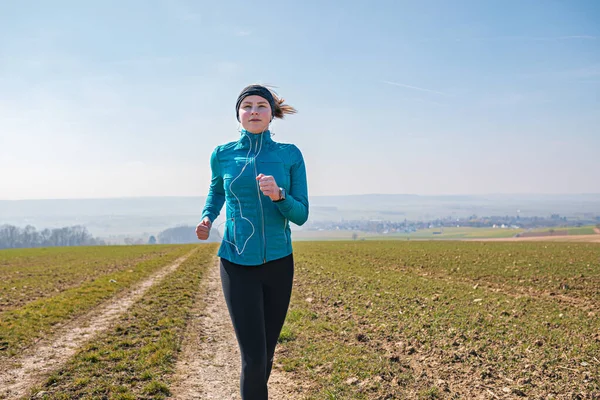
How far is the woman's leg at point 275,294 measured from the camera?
137 inches

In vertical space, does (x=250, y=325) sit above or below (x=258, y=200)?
below

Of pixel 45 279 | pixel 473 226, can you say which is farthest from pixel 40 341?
pixel 473 226

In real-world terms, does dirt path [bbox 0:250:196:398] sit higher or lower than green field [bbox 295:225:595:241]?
higher

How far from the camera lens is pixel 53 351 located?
774 centimetres

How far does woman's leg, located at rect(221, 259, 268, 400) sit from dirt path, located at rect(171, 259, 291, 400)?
7.69ft

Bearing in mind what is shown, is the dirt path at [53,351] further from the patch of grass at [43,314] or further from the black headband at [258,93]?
the black headband at [258,93]

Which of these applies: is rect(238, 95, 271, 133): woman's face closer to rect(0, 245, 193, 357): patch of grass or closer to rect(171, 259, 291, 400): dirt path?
rect(171, 259, 291, 400): dirt path

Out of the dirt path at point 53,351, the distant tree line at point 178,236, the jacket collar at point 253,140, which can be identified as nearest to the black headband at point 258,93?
the jacket collar at point 253,140

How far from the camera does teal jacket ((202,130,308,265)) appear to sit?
3.40 metres

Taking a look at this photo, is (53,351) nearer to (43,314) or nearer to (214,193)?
(43,314)

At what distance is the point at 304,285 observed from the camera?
626 inches

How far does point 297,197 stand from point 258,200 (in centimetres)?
30

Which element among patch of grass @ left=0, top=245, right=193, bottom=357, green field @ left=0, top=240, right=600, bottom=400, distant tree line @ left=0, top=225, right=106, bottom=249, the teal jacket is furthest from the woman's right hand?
distant tree line @ left=0, top=225, right=106, bottom=249

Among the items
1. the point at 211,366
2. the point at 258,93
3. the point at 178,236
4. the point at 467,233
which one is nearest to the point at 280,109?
the point at 258,93
